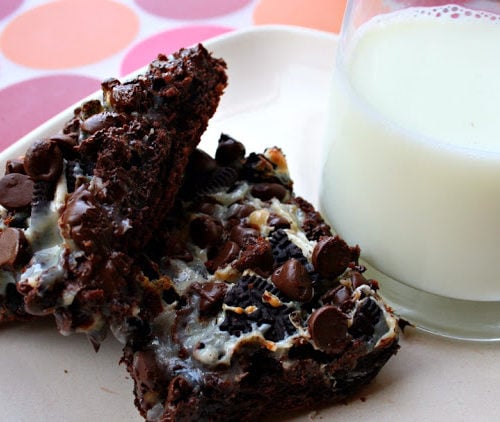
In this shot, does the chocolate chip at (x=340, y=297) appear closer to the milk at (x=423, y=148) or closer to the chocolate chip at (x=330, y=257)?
the chocolate chip at (x=330, y=257)

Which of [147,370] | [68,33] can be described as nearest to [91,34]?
[68,33]

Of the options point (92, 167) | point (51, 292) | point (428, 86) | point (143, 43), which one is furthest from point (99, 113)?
point (143, 43)

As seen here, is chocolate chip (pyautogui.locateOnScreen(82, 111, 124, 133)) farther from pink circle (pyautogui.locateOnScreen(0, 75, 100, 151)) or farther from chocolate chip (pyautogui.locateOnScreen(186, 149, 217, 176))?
pink circle (pyautogui.locateOnScreen(0, 75, 100, 151))

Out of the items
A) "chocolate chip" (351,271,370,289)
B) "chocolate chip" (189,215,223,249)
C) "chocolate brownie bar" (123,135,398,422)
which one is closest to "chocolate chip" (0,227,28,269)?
"chocolate brownie bar" (123,135,398,422)

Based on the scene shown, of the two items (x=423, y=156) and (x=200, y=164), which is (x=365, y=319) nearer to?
(x=423, y=156)

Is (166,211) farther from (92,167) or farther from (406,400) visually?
(406,400)

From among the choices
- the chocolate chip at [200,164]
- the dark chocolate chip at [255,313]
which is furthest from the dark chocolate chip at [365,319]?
the chocolate chip at [200,164]
